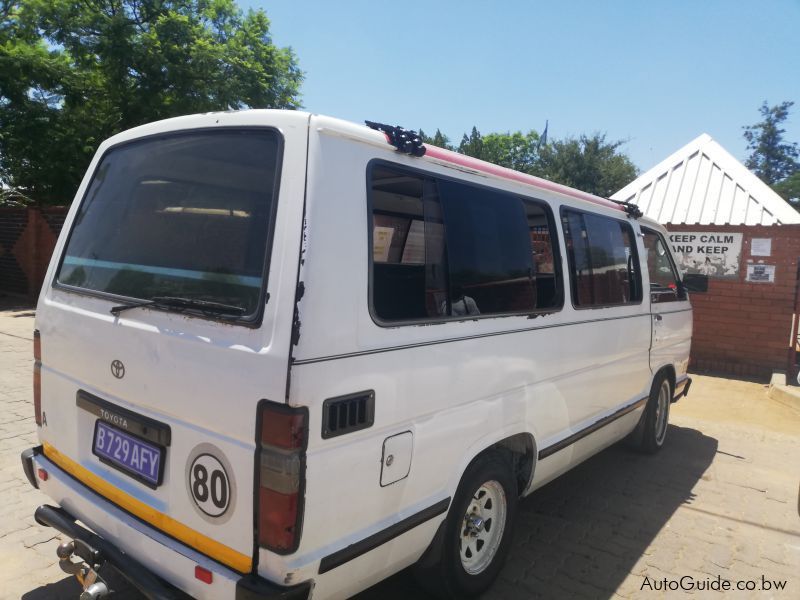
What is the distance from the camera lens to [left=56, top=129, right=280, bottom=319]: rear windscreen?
2041 millimetres

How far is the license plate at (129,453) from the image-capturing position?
2127mm

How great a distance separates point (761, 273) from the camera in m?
8.50

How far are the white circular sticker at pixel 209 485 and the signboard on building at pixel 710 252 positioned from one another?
8.28 meters

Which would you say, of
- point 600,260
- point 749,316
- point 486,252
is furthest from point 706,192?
point 486,252

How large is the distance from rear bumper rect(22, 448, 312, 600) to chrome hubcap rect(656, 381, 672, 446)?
13.9 ft

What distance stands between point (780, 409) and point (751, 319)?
191 cm

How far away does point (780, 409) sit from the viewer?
7121 millimetres

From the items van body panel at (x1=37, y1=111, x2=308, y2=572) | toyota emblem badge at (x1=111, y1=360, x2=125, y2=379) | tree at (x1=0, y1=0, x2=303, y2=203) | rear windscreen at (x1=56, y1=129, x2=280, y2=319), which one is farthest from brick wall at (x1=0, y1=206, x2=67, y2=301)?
toyota emblem badge at (x1=111, y1=360, x2=125, y2=379)

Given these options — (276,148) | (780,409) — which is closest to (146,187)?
(276,148)

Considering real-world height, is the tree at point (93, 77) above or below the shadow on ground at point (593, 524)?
above

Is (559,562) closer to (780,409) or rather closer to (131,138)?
(131,138)

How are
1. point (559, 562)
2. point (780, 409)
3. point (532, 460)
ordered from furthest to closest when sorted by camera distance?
1. point (780, 409)
2. point (559, 562)
3. point (532, 460)

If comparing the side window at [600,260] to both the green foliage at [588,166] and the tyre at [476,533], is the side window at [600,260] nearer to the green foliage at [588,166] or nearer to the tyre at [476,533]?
the tyre at [476,533]

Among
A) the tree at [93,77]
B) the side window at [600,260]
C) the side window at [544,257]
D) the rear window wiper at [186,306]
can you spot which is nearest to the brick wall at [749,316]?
the side window at [600,260]
